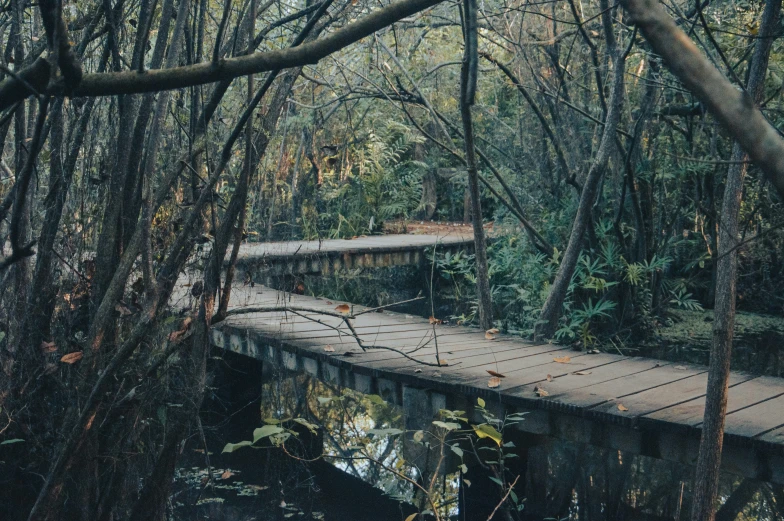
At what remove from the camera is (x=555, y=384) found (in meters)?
4.21

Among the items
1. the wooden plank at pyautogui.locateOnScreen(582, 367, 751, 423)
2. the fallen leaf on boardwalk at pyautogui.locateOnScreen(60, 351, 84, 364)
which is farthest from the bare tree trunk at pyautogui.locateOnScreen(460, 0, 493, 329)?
the fallen leaf on boardwalk at pyautogui.locateOnScreen(60, 351, 84, 364)

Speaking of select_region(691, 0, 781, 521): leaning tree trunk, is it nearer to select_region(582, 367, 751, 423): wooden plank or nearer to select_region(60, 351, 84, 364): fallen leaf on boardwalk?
select_region(582, 367, 751, 423): wooden plank

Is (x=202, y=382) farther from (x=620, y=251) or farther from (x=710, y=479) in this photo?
(x=620, y=251)

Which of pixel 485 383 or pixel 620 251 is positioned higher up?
pixel 620 251

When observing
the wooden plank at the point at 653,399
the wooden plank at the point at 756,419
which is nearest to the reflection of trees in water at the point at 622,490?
the wooden plank at the point at 653,399

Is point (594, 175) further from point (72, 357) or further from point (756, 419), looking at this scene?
point (72, 357)

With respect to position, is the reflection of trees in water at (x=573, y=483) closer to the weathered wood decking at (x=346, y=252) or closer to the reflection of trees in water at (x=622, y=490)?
the reflection of trees in water at (x=622, y=490)

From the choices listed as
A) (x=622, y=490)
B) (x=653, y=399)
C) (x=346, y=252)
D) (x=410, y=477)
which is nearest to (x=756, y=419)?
(x=653, y=399)

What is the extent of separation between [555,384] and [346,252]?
20.3ft

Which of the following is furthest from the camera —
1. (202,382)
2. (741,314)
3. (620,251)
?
(741,314)

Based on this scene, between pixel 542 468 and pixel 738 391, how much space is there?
1953 millimetres

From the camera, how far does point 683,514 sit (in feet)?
16.1

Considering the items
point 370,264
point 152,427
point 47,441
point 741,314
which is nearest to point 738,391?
point 152,427

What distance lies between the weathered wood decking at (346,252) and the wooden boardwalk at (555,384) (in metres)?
2.42
